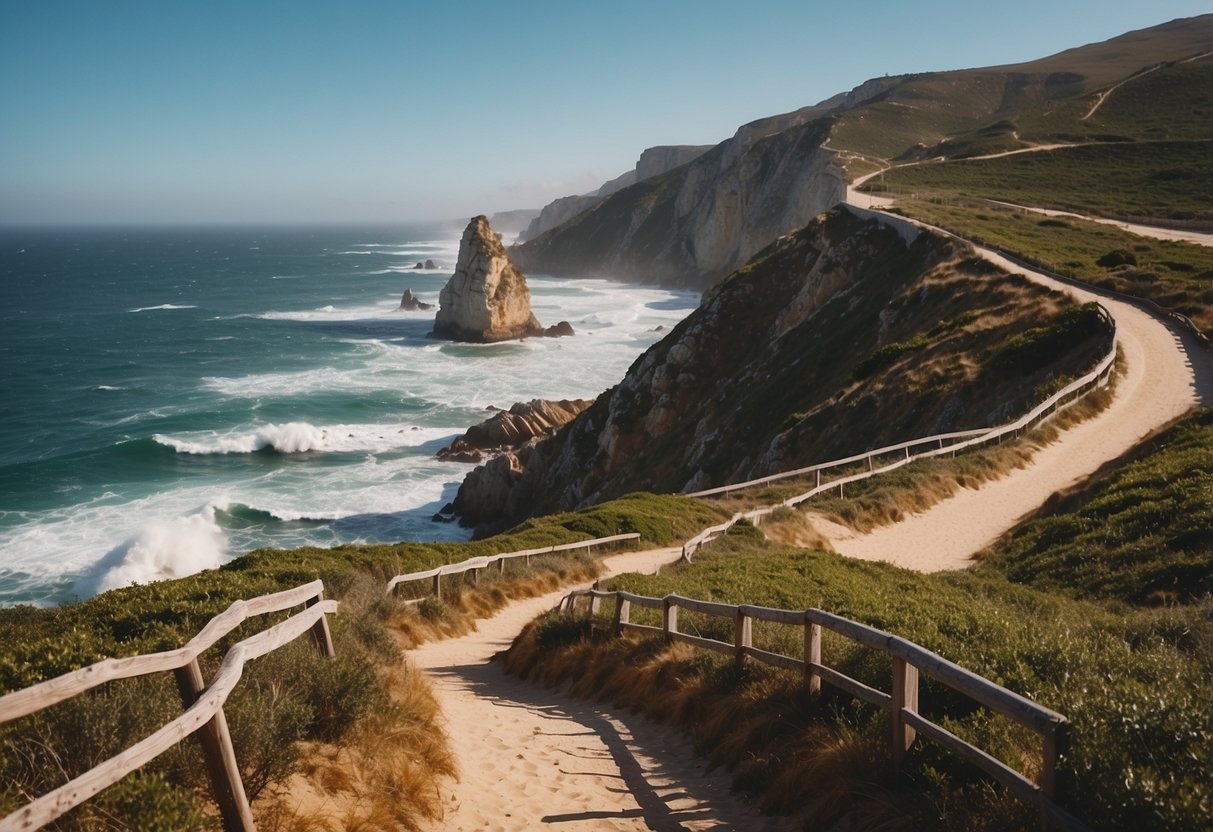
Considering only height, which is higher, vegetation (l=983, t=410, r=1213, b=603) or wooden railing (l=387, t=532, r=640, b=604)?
vegetation (l=983, t=410, r=1213, b=603)

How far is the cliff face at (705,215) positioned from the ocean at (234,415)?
13717 millimetres

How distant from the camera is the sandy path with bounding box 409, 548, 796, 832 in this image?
6410 millimetres

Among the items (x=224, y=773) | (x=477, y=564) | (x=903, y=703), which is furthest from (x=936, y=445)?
(x=224, y=773)

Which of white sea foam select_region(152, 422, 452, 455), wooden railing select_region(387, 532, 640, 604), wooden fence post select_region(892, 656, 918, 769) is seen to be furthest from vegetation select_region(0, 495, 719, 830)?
white sea foam select_region(152, 422, 452, 455)

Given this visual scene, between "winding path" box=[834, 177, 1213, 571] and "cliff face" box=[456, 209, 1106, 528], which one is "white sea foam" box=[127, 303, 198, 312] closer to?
"cliff face" box=[456, 209, 1106, 528]

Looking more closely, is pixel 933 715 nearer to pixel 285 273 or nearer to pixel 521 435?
pixel 521 435

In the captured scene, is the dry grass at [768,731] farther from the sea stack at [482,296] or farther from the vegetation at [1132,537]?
the sea stack at [482,296]

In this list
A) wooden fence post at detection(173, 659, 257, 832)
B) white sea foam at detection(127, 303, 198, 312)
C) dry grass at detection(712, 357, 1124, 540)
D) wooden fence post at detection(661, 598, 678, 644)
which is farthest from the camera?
white sea foam at detection(127, 303, 198, 312)

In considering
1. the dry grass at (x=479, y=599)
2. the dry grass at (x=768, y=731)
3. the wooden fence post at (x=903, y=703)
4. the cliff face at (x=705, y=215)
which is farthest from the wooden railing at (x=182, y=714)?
the cliff face at (x=705, y=215)

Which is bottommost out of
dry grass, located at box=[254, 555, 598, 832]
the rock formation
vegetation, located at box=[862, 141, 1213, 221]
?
dry grass, located at box=[254, 555, 598, 832]

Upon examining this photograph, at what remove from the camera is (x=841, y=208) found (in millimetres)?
57281

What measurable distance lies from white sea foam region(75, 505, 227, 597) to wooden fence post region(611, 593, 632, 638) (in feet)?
85.4

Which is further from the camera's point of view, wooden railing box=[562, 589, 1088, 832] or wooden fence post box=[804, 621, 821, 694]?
wooden fence post box=[804, 621, 821, 694]

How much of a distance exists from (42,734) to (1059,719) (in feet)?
17.7
